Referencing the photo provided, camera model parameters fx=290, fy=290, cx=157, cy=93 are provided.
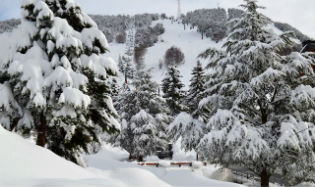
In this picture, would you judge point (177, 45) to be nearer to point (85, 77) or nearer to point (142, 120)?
point (142, 120)

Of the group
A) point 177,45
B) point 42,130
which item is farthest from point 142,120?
point 177,45

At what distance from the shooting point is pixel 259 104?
1341 centimetres

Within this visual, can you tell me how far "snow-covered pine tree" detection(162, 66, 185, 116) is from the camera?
34.0 meters

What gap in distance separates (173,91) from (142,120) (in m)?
5.96

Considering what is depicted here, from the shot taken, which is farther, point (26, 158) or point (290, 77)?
point (290, 77)

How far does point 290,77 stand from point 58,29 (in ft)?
33.5

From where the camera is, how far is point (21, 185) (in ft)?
15.0

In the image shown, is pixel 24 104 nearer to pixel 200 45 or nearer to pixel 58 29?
pixel 58 29

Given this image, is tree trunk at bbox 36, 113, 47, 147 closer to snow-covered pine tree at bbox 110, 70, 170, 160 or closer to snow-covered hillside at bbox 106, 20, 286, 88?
snow-covered pine tree at bbox 110, 70, 170, 160

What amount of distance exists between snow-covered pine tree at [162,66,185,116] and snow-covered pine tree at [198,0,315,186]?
19.0m

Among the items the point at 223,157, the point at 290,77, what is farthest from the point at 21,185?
the point at 290,77

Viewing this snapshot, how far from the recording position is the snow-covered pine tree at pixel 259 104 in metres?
11.8

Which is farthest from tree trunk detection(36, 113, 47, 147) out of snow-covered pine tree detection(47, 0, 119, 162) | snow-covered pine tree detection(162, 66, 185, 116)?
snow-covered pine tree detection(162, 66, 185, 116)

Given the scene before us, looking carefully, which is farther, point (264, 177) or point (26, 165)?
point (264, 177)
